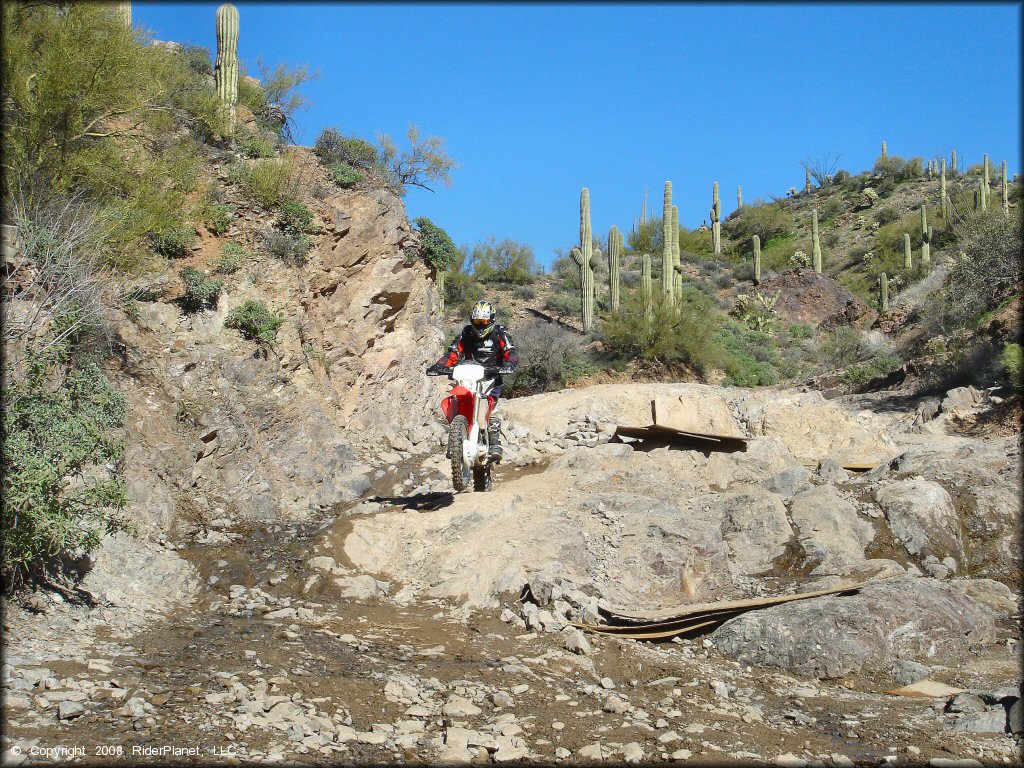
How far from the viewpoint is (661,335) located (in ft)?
88.0

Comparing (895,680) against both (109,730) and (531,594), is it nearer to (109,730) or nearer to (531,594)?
(531,594)

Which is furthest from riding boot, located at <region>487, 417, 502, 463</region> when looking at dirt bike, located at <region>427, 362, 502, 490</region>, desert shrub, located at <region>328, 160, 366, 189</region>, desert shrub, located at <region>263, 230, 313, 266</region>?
desert shrub, located at <region>328, 160, 366, 189</region>

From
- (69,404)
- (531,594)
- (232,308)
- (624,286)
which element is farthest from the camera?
(624,286)

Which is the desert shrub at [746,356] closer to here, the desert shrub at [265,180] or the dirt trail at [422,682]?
the desert shrub at [265,180]

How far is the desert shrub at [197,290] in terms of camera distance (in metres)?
12.1

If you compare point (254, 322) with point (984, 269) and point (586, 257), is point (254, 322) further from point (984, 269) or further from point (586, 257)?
point (984, 269)

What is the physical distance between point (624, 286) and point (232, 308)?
26465 millimetres

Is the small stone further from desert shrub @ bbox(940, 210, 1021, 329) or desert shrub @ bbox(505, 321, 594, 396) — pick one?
desert shrub @ bbox(940, 210, 1021, 329)

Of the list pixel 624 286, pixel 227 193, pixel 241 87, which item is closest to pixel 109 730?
pixel 227 193

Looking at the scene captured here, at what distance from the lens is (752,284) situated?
4125 cm

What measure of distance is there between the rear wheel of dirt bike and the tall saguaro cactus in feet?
60.8

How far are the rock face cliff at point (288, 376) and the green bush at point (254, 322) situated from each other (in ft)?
0.48

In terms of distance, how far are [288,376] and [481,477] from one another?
404cm

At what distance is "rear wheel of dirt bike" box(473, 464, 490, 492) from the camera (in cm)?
1055
